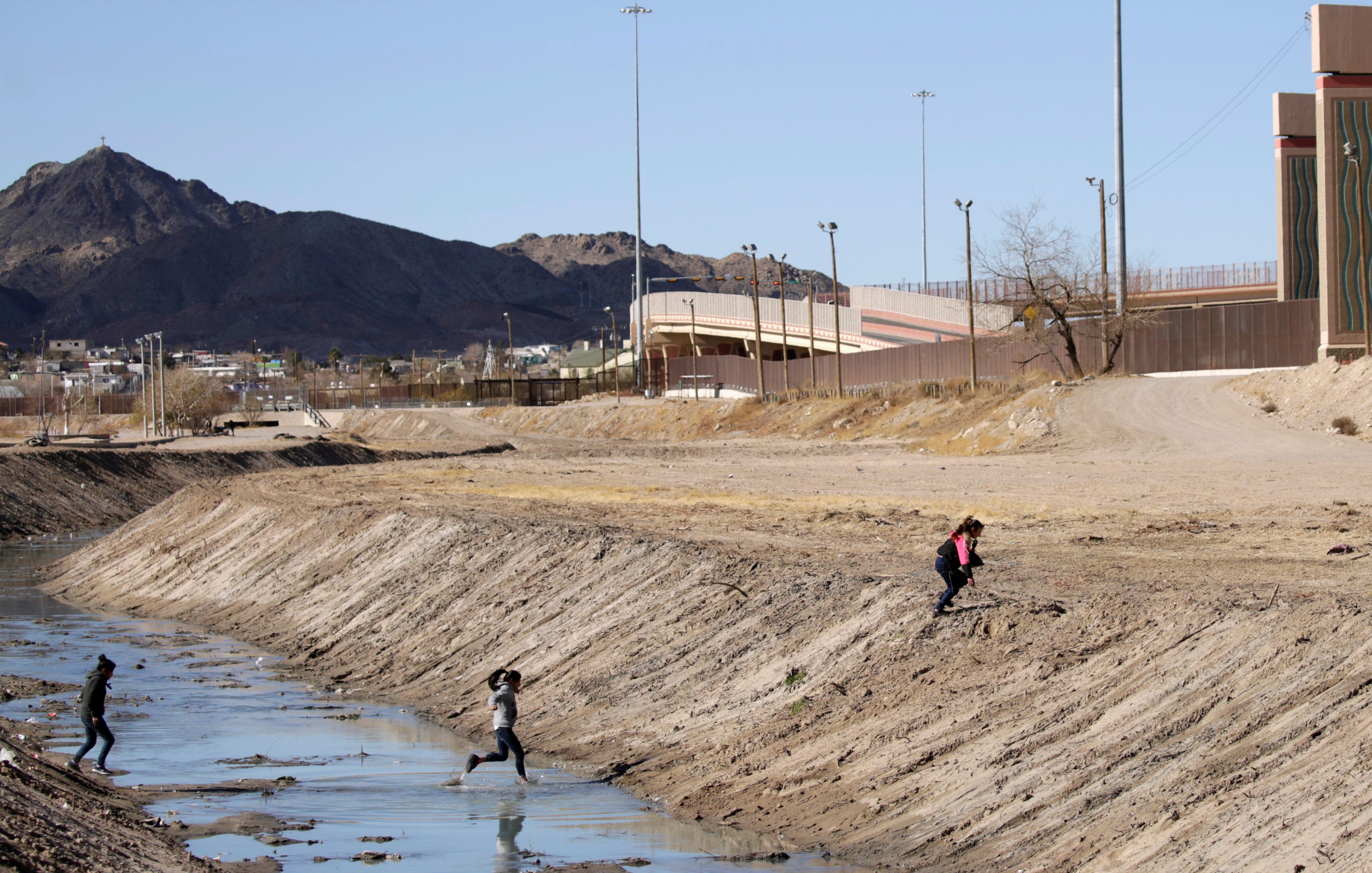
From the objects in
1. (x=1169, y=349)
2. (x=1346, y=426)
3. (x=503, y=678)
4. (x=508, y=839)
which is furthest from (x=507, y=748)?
(x=1169, y=349)

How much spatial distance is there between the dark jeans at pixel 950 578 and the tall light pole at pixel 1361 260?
37504mm

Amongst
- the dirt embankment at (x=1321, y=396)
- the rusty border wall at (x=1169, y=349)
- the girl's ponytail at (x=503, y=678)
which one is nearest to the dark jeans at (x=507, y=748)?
the girl's ponytail at (x=503, y=678)

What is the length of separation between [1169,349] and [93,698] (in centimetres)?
5480

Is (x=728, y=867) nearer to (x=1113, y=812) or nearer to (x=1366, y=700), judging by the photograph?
(x=1113, y=812)

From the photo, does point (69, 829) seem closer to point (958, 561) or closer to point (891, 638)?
Result: point (891, 638)

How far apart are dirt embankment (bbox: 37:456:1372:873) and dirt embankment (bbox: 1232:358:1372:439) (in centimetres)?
1884

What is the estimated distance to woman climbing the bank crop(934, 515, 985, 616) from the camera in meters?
14.4

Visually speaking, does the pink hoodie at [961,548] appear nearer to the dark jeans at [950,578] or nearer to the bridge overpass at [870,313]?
the dark jeans at [950,578]

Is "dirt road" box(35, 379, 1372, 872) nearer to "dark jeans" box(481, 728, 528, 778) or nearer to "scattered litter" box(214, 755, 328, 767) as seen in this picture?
"dark jeans" box(481, 728, 528, 778)

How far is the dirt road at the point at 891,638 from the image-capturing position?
10805mm

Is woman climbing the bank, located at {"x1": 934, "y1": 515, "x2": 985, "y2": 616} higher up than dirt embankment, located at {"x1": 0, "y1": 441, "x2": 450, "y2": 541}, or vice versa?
woman climbing the bank, located at {"x1": 934, "y1": 515, "x2": 985, "y2": 616}

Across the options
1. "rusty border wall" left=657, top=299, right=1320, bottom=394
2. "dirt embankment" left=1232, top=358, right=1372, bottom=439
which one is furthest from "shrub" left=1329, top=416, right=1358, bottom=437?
"rusty border wall" left=657, top=299, right=1320, bottom=394

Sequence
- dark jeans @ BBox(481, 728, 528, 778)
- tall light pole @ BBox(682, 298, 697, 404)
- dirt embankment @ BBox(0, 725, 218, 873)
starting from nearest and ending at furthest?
dirt embankment @ BBox(0, 725, 218, 873) → dark jeans @ BBox(481, 728, 528, 778) → tall light pole @ BBox(682, 298, 697, 404)

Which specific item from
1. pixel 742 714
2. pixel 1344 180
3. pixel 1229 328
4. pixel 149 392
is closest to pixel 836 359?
pixel 1229 328
